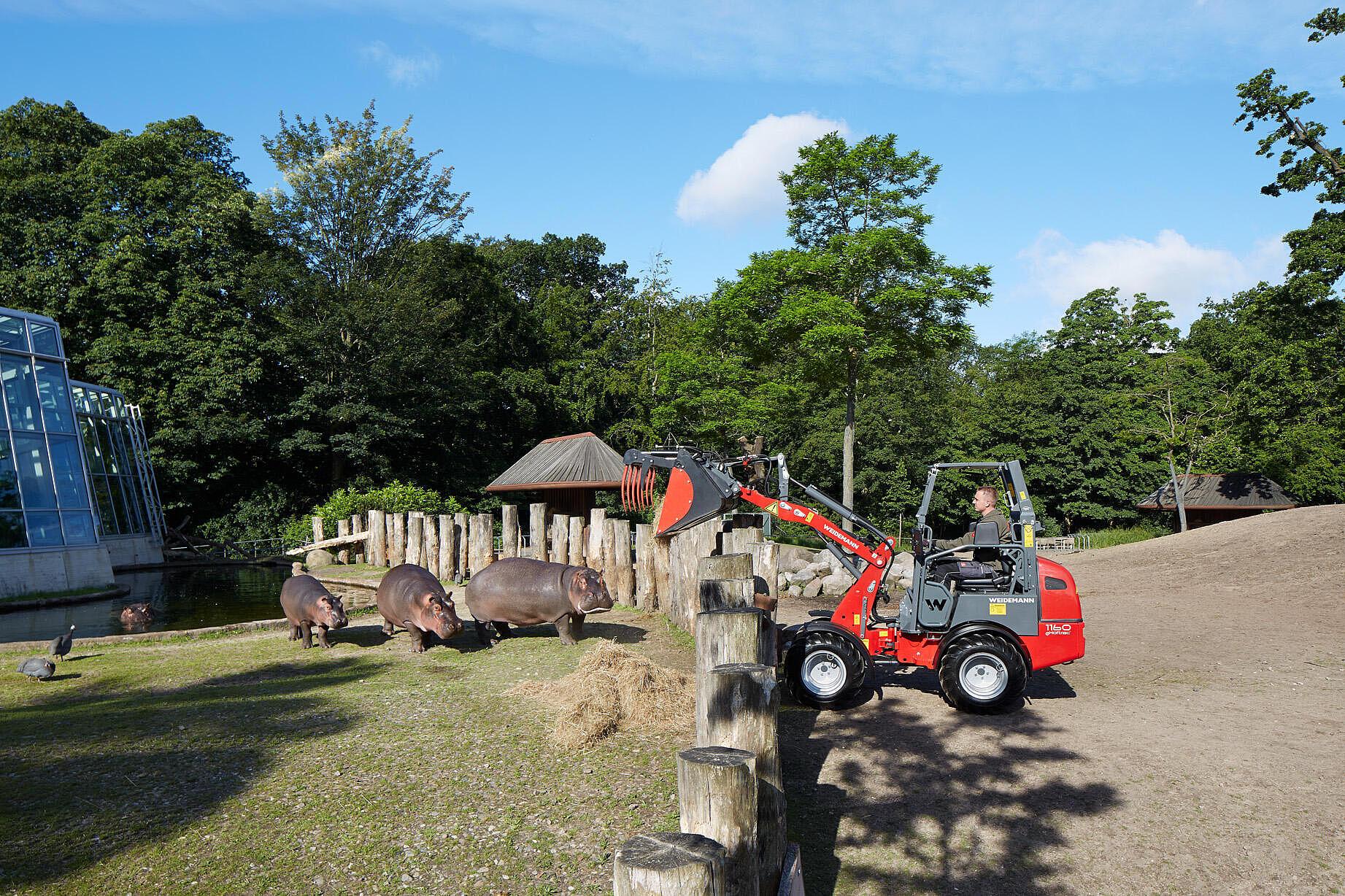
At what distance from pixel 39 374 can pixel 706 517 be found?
1887cm

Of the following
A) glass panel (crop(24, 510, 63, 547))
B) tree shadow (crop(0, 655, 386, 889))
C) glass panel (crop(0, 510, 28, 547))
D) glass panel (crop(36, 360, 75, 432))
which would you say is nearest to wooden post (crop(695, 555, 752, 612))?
tree shadow (crop(0, 655, 386, 889))

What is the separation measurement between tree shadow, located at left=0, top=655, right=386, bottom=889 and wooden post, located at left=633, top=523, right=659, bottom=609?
459cm

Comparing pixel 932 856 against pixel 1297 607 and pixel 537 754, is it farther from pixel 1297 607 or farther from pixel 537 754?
pixel 1297 607

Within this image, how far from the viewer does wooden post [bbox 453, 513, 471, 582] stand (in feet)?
54.1

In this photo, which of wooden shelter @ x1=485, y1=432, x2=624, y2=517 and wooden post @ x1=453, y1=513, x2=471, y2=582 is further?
wooden shelter @ x1=485, y1=432, x2=624, y2=517

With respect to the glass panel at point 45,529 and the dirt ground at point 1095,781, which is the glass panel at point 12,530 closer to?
the glass panel at point 45,529

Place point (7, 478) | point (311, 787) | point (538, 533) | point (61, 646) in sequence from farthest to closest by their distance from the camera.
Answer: point (7, 478), point (538, 533), point (61, 646), point (311, 787)

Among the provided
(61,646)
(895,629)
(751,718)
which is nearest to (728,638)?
(751,718)

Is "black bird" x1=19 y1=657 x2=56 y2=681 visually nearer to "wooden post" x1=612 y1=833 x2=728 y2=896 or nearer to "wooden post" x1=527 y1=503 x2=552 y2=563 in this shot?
"wooden post" x1=527 y1=503 x2=552 y2=563

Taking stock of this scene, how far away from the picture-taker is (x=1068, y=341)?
45062 millimetres

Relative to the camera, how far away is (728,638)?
15.2 feet

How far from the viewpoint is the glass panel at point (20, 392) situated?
17516 millimetres

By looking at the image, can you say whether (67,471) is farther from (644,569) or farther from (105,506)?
(644,569)

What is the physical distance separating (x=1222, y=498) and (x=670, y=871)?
144 ft
